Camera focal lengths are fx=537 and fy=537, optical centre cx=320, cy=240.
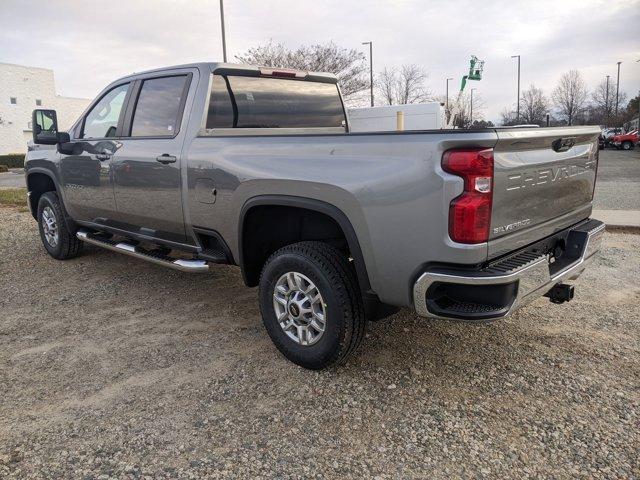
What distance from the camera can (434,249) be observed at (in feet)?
8.70

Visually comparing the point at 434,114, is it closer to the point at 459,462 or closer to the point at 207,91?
the point at 207,91

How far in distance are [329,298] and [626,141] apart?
3674cm

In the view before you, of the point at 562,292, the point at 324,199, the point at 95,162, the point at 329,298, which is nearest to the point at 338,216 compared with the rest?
the point at 324,199

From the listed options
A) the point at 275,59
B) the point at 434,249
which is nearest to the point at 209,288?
the point at 434,249

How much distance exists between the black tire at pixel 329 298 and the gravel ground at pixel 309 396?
0.16 metres

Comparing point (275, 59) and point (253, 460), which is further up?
point (275, 59)

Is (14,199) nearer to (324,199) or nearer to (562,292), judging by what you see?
(324,199)

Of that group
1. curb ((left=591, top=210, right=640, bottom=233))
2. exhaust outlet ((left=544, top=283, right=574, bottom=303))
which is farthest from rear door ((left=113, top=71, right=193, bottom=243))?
curb ((left=591, top=210, right=640, bottom=233))

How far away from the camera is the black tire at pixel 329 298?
3.11m

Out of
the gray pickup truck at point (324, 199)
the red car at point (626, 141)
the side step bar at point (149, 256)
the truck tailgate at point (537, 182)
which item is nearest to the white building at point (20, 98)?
the red car at point (626, 141)

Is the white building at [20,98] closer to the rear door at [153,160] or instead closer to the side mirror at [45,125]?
the side mirror at [45,125]

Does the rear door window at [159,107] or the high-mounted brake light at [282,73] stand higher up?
the high-mounted brake light at [282,73]

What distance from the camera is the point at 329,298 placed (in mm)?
3113

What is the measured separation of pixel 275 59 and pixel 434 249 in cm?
2343
